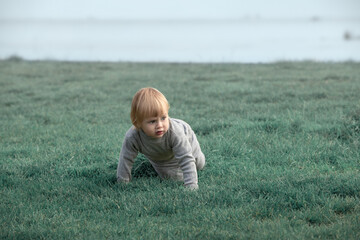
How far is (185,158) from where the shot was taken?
4.57 meters

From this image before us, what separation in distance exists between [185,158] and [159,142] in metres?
0.32

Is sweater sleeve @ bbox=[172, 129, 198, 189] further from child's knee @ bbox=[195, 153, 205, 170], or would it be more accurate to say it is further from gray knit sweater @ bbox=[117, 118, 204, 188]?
child's knee @ bbox=[195, 153, 205, 170]

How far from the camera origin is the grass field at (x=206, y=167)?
12.0 ft

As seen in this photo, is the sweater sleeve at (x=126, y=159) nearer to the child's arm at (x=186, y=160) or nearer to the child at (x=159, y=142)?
the child at (x=159, y=142)

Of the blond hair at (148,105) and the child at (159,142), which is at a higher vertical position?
the blond hair at (148,105)

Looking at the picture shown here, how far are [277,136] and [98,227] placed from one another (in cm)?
322

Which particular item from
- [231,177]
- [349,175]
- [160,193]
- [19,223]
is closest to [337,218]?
[349,175]

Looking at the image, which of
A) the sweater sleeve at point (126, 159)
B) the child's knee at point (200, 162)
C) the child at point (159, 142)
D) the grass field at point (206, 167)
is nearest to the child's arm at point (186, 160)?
the child at point (159, 142)

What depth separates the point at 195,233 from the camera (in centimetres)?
349

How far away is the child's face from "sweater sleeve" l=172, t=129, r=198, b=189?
0.20 metres

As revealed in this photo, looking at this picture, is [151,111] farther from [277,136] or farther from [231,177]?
[277,136]

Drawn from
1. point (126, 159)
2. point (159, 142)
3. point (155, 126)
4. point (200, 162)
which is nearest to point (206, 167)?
point (200, 162)

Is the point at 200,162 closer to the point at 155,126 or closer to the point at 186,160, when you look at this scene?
the point at 186,160

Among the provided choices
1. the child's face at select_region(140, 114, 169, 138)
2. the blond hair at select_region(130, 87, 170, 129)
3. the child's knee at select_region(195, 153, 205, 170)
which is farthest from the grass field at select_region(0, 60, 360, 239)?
the blond hair at select_region(130, 87, 170, 129)
